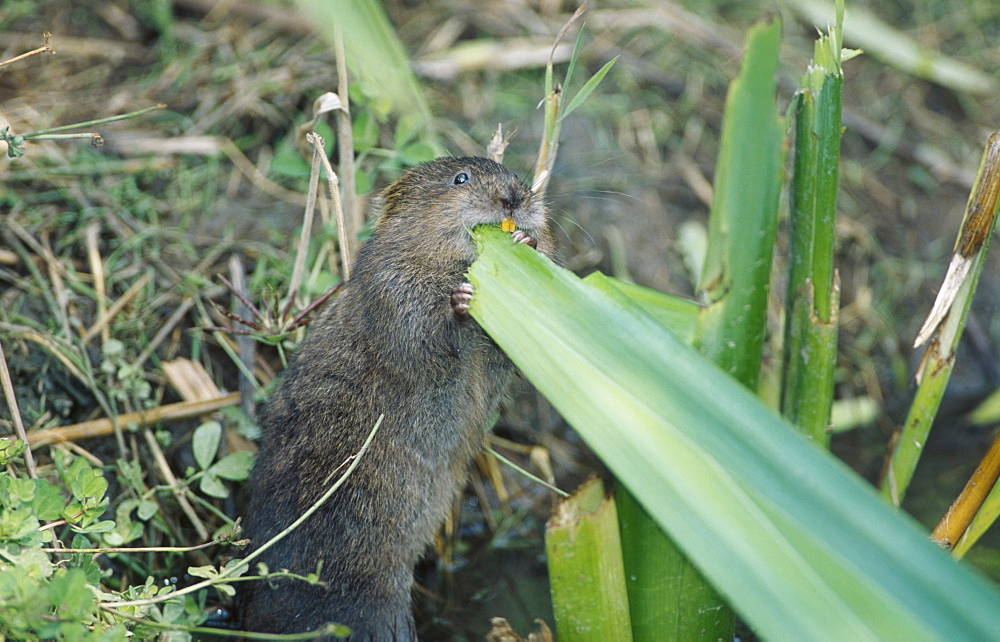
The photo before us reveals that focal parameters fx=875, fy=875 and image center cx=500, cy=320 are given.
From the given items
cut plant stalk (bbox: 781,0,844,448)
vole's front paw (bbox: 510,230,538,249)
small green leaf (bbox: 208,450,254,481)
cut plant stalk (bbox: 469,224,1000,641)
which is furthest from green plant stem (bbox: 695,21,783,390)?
small green leaf (bbox: 208,450,254,481)

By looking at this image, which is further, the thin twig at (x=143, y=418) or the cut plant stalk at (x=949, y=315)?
the thin twig at (x=143, y=418)

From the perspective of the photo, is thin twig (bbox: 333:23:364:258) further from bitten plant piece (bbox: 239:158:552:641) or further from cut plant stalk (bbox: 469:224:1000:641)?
cut plant stalk (bbox: 469:224:1000:641)

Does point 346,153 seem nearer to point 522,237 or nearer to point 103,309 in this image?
point 522,237

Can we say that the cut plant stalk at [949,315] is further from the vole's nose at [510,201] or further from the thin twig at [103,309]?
the thin twig at [103,309]

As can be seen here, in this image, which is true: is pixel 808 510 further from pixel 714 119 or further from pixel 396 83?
pixel 714 119

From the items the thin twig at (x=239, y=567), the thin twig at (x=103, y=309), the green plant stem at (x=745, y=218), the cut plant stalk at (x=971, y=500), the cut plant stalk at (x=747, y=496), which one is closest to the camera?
the cut plant stalk at (x=747, y=496)

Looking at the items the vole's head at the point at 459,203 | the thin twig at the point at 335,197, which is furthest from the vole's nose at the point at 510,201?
the thin twig at the point at 335,197
